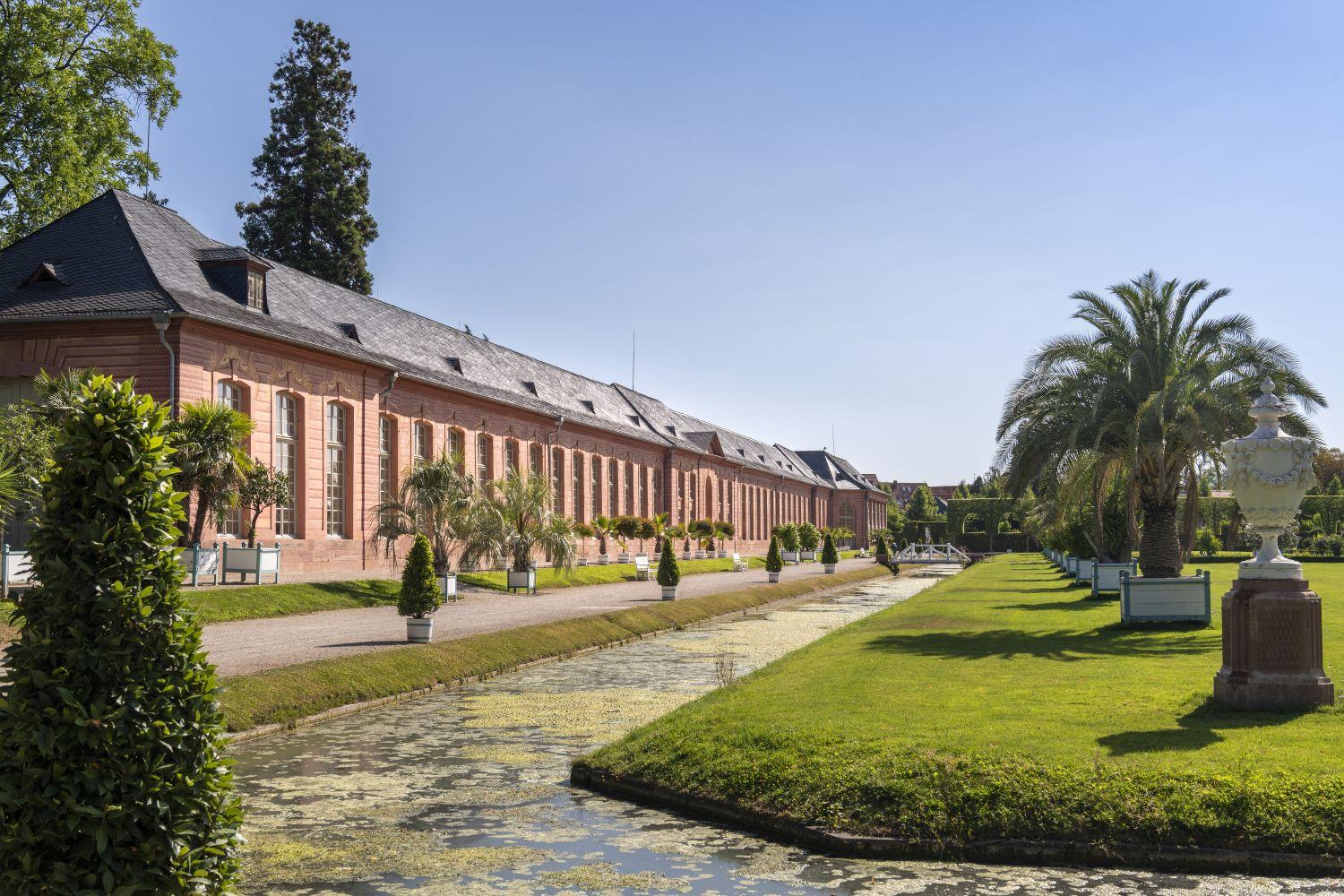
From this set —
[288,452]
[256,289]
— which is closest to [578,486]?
[288,452]

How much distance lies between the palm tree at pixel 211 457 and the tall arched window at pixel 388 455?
10.0 meters

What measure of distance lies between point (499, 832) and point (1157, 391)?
16793mm

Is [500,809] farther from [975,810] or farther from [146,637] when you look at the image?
[146,637]

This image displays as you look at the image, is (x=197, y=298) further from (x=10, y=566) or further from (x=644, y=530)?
(x=644, y=530)

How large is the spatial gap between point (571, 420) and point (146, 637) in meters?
44.1

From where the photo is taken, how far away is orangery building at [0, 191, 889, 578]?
1025 inches

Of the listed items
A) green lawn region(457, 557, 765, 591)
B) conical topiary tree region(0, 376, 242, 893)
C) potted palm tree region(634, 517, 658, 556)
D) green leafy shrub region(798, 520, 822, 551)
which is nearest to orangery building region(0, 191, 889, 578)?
green lawn region(457, 557, 765, 591)

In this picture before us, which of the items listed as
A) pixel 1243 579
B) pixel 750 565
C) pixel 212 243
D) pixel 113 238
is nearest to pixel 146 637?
pixel 1243 579

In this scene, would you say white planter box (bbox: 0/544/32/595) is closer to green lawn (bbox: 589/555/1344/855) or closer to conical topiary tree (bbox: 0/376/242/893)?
green lawn (bbox: 589/555/1344/855)

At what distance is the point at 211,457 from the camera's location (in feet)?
77.4

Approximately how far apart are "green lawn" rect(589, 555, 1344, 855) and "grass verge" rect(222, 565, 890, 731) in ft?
14.5

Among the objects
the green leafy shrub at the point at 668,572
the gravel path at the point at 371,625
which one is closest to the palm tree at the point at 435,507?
the gravel path at the point at 371,625

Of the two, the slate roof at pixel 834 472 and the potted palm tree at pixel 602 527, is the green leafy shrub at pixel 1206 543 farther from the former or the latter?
the slate roof at pixel 834 472

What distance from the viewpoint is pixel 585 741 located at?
1152cm
